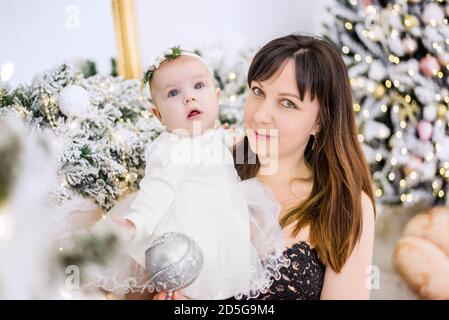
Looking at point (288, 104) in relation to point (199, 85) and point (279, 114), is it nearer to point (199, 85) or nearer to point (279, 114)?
point (279, 114)

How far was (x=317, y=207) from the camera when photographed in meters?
1.48

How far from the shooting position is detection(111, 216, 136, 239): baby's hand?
49.8 inches

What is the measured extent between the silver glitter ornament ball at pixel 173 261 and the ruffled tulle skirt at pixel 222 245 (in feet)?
0.09

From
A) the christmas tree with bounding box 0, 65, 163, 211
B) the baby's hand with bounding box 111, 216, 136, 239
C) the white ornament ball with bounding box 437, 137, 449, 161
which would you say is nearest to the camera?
the baby's hand with bounding box 111, 216, 136, 239

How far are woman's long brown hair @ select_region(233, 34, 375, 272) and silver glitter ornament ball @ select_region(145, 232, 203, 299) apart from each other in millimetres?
283

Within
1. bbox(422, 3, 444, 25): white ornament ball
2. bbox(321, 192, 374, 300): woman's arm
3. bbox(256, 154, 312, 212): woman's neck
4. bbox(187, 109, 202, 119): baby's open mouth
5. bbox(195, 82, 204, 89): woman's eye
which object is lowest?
bbox(321, 192, 374, 300): woman's arm

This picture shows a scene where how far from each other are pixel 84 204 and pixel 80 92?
0.97ft

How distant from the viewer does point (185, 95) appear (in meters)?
1.38

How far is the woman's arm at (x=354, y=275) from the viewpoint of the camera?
1436 millimetres

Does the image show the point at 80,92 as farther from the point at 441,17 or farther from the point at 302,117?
the point at 441,17

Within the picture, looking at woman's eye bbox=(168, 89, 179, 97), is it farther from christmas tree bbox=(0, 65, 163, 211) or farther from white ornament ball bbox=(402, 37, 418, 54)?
white ornament ball bbox=(402, 37, 418, 54)

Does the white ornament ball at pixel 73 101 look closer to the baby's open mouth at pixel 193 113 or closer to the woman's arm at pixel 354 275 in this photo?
the baby's open mouth at pixel 193 113

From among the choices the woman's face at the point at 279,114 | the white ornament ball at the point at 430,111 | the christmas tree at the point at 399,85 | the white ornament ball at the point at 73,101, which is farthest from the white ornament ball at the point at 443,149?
the white ornament ball at the point at 73,101

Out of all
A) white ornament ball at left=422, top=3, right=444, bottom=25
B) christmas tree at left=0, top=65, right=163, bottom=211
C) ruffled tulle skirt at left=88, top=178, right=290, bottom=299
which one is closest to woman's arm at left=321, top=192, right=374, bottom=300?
ruffled tulle skirt at left=88, top=178, right=290, bottom=299
